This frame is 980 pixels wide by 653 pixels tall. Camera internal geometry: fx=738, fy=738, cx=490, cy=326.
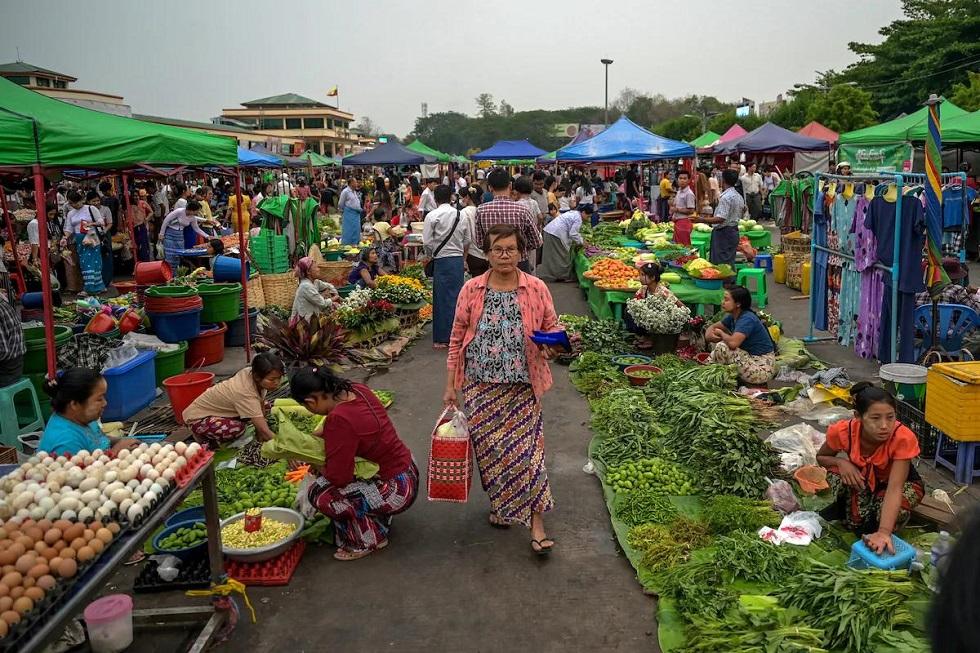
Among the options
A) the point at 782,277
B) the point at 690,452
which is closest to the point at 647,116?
the point at 782,277

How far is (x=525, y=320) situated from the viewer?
4.56m

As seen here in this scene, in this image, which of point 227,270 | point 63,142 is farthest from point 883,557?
point 227,270

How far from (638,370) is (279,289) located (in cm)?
632

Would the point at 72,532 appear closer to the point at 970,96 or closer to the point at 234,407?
the point at 234,407

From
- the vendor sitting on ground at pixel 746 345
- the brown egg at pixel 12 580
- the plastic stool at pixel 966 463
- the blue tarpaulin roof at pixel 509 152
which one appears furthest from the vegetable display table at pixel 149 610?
the blue tarpaulin roof at pixel 509 152

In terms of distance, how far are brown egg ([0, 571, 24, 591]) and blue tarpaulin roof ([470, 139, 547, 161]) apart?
26128mm

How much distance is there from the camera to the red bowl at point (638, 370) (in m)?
7.65

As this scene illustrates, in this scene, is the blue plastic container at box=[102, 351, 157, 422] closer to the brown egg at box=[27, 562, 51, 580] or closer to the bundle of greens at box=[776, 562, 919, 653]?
the brown egg at box=[27, 562, 51, 580]

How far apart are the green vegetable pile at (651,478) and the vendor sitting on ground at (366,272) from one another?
6625mm

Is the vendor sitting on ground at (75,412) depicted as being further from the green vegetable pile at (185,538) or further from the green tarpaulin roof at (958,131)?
the green tarpaulin roof at (958,131)

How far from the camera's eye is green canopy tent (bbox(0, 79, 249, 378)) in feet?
18.4

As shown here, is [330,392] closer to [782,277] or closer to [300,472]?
[300,472]

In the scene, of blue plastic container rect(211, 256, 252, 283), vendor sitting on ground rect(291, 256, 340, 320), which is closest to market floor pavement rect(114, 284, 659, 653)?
vendor sitting on ground rect(291, 256, 340, 320)

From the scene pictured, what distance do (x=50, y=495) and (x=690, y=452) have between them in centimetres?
436
